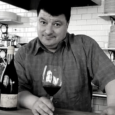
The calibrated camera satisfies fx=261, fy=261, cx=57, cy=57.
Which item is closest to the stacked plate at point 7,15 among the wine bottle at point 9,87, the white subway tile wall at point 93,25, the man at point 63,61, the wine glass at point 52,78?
the white subway tile wall at point 93,25

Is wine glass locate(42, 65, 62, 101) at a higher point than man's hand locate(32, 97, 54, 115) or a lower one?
higher

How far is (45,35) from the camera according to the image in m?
1.56

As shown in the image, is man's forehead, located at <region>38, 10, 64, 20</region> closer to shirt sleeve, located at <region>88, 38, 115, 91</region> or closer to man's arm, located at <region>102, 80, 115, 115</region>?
shirt sleeve, located at <region>88, 38, 115, 91</region>

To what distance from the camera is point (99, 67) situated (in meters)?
1.58

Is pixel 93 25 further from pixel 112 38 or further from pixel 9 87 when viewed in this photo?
pixel 9 87

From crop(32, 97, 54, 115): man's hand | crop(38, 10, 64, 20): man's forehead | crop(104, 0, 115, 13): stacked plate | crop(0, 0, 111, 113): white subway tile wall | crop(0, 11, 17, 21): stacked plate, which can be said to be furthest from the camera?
crop(0, 11, 17, 21): stacked plate

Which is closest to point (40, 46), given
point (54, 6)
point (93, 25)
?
point (54, 6)

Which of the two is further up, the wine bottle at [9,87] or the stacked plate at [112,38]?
the stacked plate at [112,38]

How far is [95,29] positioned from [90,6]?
1.34ft

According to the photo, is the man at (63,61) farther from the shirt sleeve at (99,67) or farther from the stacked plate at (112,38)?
the stacked plate at (112,38)

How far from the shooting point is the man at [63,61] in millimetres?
1527

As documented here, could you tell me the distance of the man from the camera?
1.53 metres

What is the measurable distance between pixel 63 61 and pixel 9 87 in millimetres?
449

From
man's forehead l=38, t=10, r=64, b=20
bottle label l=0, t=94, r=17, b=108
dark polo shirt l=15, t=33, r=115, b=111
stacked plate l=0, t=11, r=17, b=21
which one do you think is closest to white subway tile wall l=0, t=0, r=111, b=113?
stacked plate l=0, t=11, r=17, b=21
